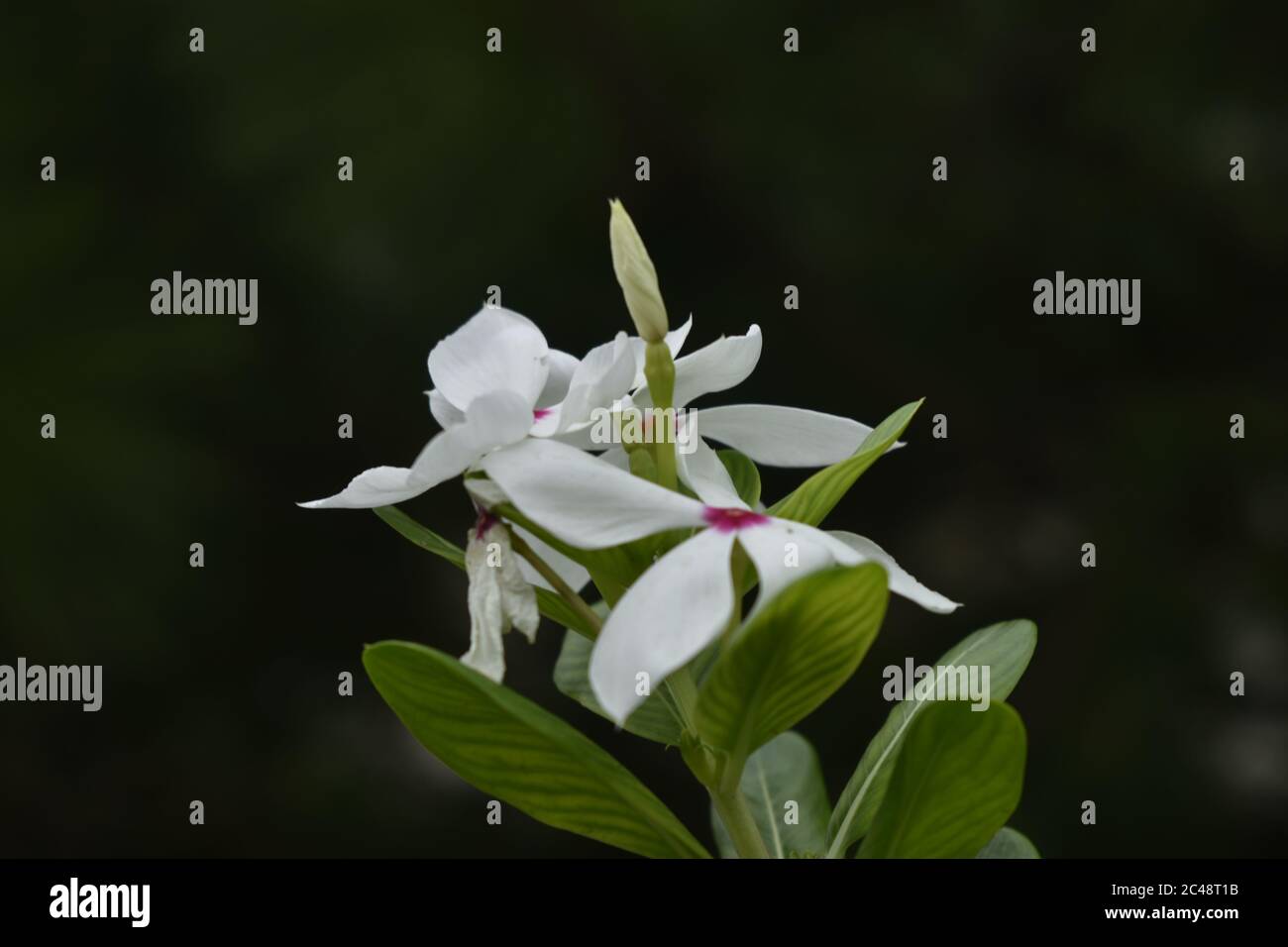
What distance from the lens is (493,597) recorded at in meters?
0.51

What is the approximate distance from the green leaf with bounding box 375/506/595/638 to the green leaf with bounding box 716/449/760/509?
10 cm

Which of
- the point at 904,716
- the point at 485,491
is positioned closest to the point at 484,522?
the point at 485,491

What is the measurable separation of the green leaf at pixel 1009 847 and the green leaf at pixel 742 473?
0.19 meters

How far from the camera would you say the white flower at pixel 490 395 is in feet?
1.59

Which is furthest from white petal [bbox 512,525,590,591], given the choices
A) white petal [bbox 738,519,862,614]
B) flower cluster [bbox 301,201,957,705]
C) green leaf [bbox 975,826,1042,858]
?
green leaf [bbox 975,826,1042,858]

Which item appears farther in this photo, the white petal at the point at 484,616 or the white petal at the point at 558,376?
the white petal at the point at 558,376

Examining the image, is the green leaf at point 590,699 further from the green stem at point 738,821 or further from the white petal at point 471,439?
the white petal at point 471,439

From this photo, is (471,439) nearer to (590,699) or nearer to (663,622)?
(663,622)

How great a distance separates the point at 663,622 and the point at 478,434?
99 millimetres

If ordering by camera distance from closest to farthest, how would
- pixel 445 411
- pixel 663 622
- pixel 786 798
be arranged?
pixel 663 622, pixel 445 411, pixel 786 798

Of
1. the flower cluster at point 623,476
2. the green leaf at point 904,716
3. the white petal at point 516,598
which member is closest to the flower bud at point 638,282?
the flower cluster at point 623,476

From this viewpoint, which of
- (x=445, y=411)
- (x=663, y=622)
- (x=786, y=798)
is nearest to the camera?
(x=663, y=622)

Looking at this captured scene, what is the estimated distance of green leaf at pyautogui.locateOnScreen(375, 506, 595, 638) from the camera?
1.83 feet

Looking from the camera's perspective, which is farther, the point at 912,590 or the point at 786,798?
the point at 786,798
